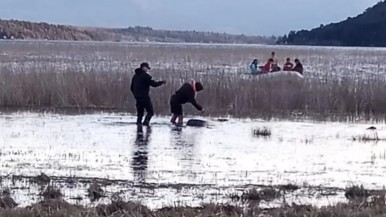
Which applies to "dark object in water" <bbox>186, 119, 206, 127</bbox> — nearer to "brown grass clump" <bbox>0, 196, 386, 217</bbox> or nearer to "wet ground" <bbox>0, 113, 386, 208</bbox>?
"wet ground" <bbox>0, 113, 386, 208</bbox>

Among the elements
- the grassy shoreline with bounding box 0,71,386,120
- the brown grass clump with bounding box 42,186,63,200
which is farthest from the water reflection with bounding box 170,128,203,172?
the grassy shoreline with bounding box 0,71,386,120

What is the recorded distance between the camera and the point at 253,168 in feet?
43.9

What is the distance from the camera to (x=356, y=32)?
120 meters

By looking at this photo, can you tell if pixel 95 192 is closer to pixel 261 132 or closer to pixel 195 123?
pixel 261 132

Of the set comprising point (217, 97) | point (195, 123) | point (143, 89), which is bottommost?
point (195, 123)

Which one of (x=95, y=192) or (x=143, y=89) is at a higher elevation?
(x=143, y=89)

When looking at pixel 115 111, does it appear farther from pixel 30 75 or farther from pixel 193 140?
pixel 193 140

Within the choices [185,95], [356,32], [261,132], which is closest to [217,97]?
[185,95]

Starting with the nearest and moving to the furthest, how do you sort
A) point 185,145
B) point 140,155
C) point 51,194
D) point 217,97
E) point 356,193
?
point 51,194 → point 356,193 → point 140,155 → point 185,145 → point 217,97

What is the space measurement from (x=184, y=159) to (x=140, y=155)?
2.61ft

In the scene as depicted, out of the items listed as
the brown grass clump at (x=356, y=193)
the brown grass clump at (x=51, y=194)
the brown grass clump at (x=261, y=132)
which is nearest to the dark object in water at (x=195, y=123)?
the brown grass clump at (x=261, y=132)

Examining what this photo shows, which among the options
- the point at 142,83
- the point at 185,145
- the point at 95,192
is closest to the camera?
the point at 95,192

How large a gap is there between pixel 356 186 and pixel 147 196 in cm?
258

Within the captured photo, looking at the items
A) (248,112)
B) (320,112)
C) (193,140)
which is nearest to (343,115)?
(320,112)
